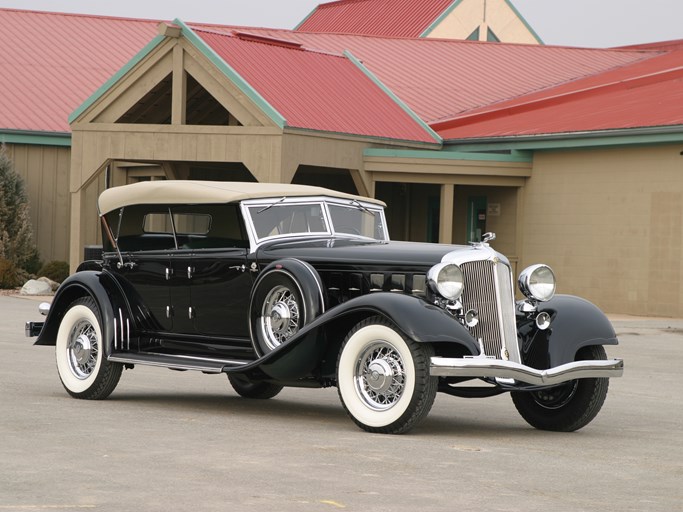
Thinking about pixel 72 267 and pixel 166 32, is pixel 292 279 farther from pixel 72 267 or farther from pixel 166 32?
pixel 72 267

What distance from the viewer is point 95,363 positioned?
1042 cm

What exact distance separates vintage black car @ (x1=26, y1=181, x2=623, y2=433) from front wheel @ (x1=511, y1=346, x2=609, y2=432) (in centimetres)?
1

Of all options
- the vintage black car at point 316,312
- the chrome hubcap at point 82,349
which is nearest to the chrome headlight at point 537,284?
the vintage black car at point 316,312

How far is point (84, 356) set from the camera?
1052cm

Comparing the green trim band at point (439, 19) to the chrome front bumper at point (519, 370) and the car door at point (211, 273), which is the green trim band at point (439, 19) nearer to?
the car door at point (211, 273)

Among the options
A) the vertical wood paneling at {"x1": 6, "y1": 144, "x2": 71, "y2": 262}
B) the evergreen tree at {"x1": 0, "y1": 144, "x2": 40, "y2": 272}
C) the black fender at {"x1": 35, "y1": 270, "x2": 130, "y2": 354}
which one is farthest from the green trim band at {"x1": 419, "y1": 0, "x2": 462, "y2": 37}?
the black fender at {"x1": 35, "y1": 270, "x2": 130, "y2": 354}

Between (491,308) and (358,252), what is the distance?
113 centimetres

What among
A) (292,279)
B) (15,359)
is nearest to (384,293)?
(292,279)

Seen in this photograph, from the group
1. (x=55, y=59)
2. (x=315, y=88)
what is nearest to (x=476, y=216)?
→ (x=315, y=88)

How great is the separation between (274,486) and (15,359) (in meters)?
8.06

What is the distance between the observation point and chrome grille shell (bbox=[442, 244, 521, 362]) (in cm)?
875

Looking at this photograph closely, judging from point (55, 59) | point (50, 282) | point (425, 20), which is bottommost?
point (50, 282)

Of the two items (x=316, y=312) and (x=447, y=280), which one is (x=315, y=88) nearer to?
(x=316, y=312)

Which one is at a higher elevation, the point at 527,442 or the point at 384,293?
the point at 384,293
